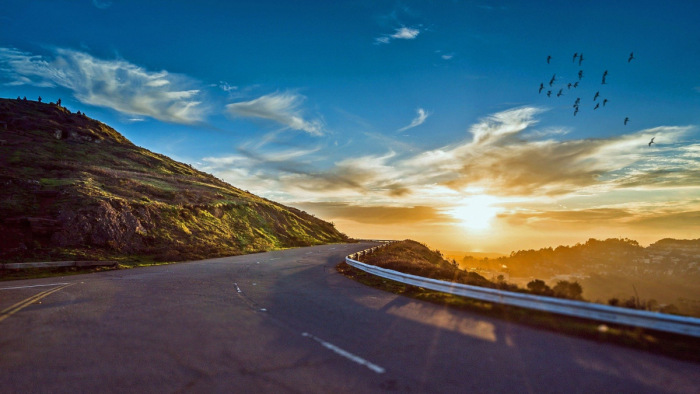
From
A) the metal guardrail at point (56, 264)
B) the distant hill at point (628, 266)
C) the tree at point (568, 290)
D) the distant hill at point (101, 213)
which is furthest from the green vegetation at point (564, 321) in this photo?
the distant hill at point (101, 213)

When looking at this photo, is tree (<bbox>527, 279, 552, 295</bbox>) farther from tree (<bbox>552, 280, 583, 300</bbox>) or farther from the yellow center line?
the yellow center line

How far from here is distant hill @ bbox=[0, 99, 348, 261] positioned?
1024 inches

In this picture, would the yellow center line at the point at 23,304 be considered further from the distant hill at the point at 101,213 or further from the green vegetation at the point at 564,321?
the distant hill at the point at 101,213

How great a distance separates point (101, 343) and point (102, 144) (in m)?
83.0

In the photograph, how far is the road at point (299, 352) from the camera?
16.6 ft

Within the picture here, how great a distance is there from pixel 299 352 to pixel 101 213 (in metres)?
30.9

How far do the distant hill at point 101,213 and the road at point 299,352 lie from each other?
18434 mm

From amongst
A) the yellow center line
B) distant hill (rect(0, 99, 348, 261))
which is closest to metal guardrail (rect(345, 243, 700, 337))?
the yellow center line

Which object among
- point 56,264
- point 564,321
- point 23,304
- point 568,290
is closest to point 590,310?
point 564,321

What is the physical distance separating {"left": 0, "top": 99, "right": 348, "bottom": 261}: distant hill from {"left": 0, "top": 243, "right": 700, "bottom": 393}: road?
18.4 meters

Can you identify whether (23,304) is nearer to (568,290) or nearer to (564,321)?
(564,321)

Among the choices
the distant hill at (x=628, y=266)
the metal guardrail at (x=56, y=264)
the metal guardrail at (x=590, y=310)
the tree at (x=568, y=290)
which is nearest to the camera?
the metal guardrail at (x=590, y=310)

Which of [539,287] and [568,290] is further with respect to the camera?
[539,287]

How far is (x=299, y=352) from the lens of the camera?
6.43 meters
